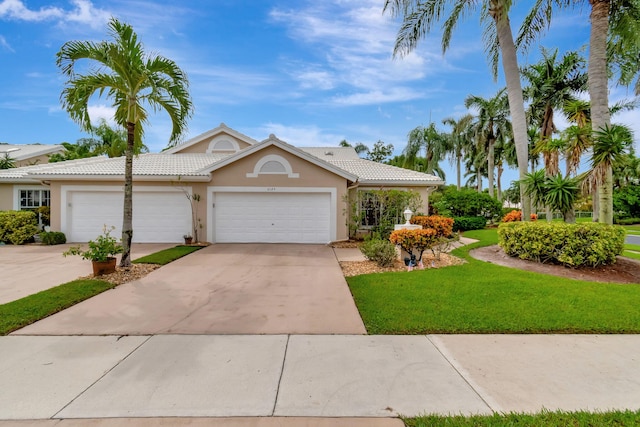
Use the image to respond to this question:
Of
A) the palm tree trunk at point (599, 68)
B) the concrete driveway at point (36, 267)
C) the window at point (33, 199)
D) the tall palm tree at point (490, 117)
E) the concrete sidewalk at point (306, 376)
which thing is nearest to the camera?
the concrete sidewalk at point (306, 376)

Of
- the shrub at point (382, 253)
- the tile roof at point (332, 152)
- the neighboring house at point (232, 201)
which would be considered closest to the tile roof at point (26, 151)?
the neighboring house at point (232, 201)

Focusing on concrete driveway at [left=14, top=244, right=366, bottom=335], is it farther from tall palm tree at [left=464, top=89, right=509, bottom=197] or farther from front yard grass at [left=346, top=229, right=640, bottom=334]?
tall palm tree at [left=464, top=89, right=509, bottom=197]

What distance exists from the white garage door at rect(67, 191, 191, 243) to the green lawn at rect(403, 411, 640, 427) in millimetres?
13045

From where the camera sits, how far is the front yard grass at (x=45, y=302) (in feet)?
16.0

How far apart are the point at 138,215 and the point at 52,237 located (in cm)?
343

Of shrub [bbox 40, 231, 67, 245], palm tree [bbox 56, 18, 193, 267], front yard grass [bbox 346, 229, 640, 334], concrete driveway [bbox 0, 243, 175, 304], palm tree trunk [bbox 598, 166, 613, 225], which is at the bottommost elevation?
front yard grass [bbox 346, 229, 640, 334]

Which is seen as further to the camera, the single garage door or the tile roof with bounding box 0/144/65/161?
the tile roof with bounding box 0/144/65/161

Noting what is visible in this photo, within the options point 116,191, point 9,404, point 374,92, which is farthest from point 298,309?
point 374,92

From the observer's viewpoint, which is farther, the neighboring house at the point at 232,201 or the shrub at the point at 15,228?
the neighboring house at the point at 232,201

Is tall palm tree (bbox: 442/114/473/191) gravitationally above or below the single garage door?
above

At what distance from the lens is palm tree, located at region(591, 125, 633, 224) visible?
28.9 feet

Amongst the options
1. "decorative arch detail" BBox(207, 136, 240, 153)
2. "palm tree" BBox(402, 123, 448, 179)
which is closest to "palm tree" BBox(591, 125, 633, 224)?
"decorative arch detail" BBox(207, 136, 240, 153)

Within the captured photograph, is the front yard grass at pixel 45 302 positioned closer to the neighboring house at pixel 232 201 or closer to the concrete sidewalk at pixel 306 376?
the concrete sidewalk at pixel 306 376

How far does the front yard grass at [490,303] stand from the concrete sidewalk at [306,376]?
0.32m
